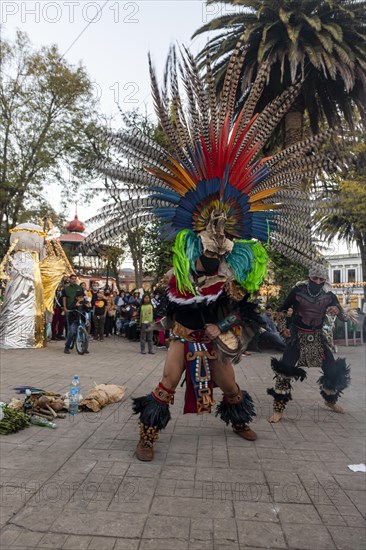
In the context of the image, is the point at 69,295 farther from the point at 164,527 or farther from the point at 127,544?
the point at 127,544

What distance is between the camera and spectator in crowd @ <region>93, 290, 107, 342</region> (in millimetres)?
14573

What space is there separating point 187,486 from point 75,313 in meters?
9.19

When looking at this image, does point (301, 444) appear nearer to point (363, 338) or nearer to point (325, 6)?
point (325, 6)

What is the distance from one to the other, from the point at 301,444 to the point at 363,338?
51.0 feet

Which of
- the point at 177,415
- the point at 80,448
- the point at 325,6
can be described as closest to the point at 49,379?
the point at 177,415

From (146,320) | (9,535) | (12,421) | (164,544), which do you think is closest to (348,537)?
(164,544)

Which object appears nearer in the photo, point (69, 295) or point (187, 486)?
point (187, 486)

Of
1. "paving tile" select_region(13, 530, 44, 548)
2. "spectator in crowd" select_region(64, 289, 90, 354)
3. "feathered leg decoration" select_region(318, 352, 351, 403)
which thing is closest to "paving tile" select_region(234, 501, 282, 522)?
"paving tile" select_region(13, 530, 44, 548)

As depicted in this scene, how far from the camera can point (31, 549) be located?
257 cm

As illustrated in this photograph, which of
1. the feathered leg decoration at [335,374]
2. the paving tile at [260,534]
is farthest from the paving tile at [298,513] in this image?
the feathered leg decoration at [335,374]

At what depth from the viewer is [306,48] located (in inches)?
526

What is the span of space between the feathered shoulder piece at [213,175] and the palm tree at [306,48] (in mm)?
8702

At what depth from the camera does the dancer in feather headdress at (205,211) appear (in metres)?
4.17

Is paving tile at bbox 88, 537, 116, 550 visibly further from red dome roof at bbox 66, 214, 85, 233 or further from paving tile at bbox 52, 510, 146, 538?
red dome roof at bbox 66, 214, 85, 233
